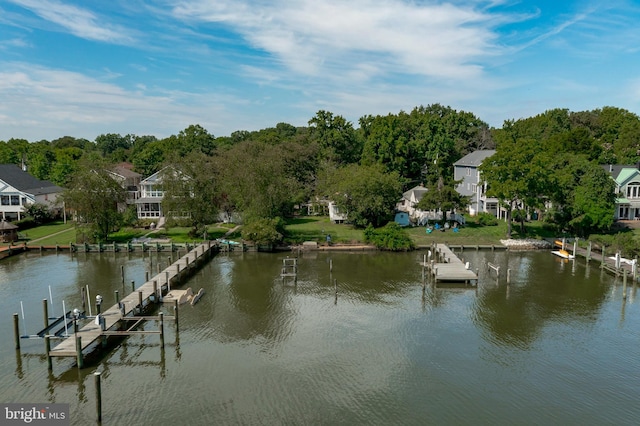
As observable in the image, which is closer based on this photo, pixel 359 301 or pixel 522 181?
pixel 359 301

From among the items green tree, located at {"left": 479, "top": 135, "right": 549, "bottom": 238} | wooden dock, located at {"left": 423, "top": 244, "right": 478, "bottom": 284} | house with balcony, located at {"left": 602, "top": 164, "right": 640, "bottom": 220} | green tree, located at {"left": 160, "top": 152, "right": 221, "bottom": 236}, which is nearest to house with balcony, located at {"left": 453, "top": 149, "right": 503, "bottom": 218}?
green tree, located at {"left": 479, "top": 135, "right": 549, "bottom": 238}

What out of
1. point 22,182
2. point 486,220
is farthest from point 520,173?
point 22,182

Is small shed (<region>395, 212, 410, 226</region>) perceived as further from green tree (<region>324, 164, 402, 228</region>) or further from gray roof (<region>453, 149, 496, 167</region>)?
gray roof (<region>453, 149, 496, 167</region>)

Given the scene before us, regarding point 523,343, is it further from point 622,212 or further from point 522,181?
point 622,212

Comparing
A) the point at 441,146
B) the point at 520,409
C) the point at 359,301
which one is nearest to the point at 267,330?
the point at 359,301

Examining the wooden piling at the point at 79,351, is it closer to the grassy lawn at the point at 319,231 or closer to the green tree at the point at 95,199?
the green tree at the point at 95,199

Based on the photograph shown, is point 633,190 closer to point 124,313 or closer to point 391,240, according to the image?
point 391,240

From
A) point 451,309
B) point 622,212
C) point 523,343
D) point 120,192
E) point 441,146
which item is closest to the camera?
point 523,343
